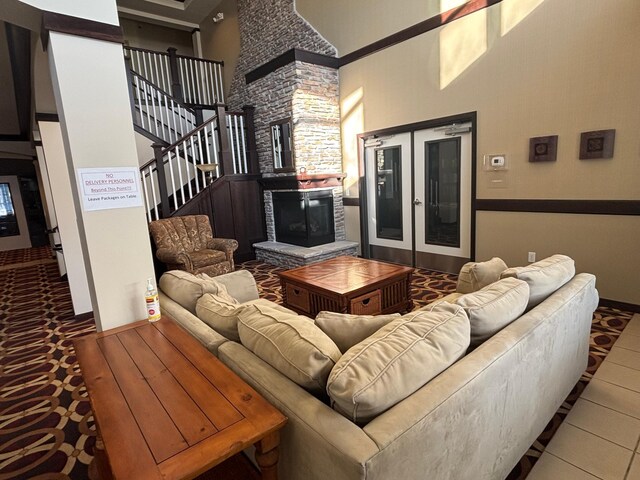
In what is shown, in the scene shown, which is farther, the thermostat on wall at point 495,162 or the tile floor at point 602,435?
the thermostat on wall at point 495,162

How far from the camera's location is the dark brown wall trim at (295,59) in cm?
528

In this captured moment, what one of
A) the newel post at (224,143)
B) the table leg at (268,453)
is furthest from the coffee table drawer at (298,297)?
the newel post at (224,143)

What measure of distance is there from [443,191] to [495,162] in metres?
0.82

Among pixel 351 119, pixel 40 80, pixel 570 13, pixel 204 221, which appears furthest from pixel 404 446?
pixel 351 119

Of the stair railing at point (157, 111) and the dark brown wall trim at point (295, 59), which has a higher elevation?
the dark brown wall trim at point (295, 59)

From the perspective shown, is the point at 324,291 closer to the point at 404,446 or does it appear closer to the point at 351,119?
the point at 404,446

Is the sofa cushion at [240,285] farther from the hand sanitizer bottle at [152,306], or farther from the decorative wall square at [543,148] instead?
the decorative wall square at [543,148]

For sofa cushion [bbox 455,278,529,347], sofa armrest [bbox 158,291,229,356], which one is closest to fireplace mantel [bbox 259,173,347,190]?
sofa armrest [bbox 158,291,229,356]

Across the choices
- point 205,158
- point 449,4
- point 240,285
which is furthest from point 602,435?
point 205,158

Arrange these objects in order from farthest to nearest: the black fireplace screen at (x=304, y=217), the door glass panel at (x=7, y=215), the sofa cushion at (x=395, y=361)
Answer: the door glass panel at (x=7, y=215) < the black fireplace screen at (x=304, y=217) < the sofa cushion at (x=395, y=361)

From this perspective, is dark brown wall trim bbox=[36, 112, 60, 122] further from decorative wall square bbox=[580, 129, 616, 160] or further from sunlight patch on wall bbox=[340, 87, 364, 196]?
decorative wall square bbox=[580, 129, 616, 160]

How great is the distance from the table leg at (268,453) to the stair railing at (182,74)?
23.5 feet

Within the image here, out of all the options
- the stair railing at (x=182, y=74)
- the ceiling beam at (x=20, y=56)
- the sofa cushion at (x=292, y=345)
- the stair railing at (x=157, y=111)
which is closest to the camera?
the sofa cushion at (x=292, y=345)

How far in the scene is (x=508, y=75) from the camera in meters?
3.88
